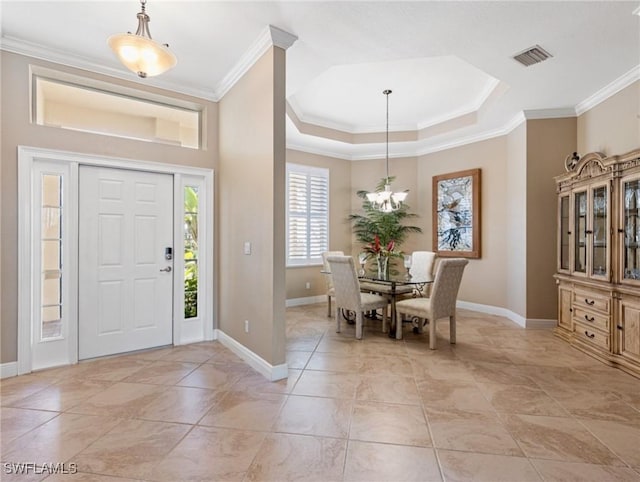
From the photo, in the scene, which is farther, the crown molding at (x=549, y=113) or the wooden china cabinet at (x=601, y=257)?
the crown molding at (x=549, y=113)

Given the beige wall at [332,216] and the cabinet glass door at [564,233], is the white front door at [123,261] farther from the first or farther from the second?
the cabinet glass door at [564,233]

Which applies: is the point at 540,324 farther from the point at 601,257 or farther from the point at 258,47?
the point at 258,47

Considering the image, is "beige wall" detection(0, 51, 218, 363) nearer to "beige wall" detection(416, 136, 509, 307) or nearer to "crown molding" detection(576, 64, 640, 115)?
"beige wall" detection(416, 136, 509, 307)

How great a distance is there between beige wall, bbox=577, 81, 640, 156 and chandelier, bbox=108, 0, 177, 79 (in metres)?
4.49

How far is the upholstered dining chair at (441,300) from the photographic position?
3.65 metres

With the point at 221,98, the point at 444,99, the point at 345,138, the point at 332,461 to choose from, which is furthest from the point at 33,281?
the point at 444,99

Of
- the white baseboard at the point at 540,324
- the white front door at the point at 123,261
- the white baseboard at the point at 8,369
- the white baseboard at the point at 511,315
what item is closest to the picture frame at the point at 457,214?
the white baseboard at the point at 511,315

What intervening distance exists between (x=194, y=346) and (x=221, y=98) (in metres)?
2.94

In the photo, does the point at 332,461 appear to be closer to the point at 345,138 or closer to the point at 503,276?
the point at 503,276

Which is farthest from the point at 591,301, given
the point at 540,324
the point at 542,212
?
the point at 542,212

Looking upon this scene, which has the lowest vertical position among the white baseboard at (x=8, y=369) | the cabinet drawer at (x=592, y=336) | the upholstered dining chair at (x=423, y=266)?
the white baseboard at (x=8, y=369)

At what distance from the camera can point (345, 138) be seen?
6.05m

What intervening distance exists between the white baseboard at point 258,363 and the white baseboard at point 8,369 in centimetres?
185

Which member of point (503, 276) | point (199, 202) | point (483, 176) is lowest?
point (503, 276)
